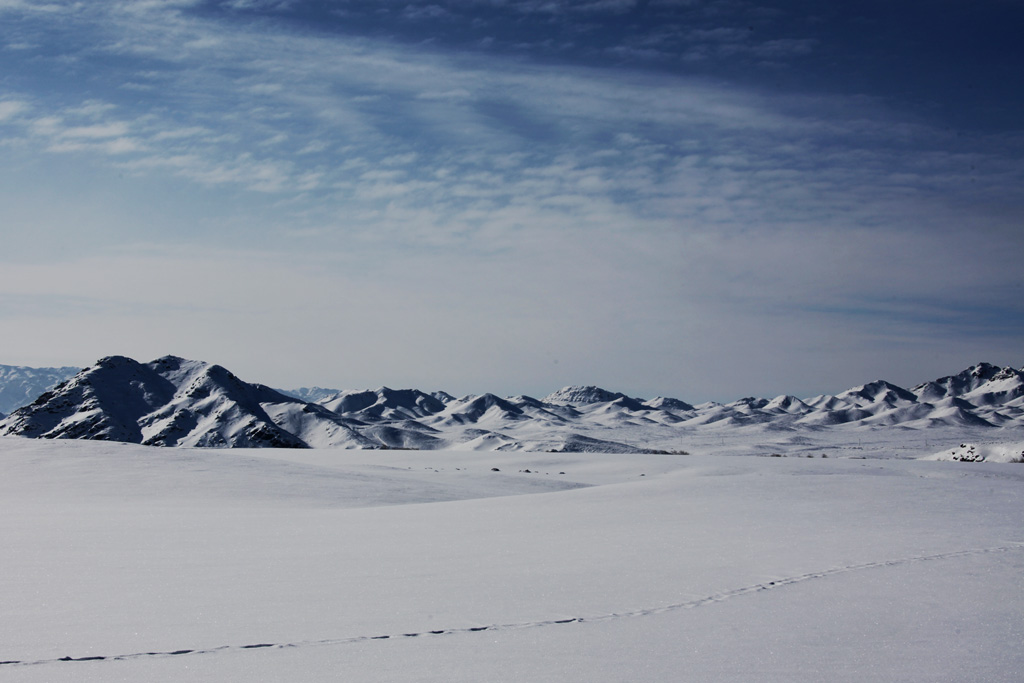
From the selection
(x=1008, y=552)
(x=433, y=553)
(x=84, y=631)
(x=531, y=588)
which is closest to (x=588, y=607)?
(x=531, y=588)

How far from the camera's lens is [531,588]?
7305mm

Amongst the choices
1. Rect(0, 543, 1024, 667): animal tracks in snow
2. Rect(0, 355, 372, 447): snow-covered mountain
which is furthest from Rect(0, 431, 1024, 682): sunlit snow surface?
Rect(0, 355, 372, 447): snow-covered mountain

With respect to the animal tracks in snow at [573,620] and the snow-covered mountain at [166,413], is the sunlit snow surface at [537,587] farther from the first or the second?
the snow-covered mountain at [166,413]

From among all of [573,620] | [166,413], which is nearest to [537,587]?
[573,620]

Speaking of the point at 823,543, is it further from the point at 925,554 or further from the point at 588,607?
the point at 588,607

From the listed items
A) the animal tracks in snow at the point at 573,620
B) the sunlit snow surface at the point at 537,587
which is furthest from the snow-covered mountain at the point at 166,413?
the animal tracks in snow at the point at 573,620

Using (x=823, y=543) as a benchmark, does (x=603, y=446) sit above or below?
below

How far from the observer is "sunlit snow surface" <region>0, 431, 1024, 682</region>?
5160 millimetres

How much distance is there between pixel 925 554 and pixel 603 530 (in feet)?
13.3

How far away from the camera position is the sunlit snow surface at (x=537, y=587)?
516cm

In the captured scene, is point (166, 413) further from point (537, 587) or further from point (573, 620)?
point (573, 620)

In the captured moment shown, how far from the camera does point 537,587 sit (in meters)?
7.35

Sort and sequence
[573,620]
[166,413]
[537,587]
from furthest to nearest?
[166,413] → [537,587] → [573,620]

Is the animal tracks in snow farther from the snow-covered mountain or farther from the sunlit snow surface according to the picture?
the snow-covered mountain
